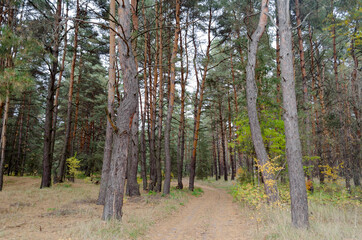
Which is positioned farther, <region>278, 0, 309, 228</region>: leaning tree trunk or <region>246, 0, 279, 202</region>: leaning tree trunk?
<region>246, 0, 279, 202</region>: leaning tree trunk

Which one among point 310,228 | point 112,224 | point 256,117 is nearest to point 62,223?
point 112,224

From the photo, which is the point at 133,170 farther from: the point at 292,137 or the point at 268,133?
the point at 292,137

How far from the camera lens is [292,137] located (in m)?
5.09

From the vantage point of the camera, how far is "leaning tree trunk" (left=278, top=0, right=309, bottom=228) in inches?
187

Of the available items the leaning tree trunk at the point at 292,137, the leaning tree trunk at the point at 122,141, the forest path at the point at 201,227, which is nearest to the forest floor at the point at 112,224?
the forest path at the point at 201,227

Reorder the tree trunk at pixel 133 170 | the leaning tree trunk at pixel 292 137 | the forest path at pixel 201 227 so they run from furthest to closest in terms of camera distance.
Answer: the tree trunk at pixel 133 170
the forest path at pixel 201 227
the leaning tree trunk at pixel 292 137

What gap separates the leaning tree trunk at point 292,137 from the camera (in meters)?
4.76

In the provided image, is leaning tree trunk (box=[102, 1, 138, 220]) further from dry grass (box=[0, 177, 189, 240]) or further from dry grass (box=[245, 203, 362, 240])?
dry grass (box=[245, 203, 362, 240])

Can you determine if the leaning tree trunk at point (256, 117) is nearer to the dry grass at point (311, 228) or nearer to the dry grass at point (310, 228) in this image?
the dry grass at point (310, 228)

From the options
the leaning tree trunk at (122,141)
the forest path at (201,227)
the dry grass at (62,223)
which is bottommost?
the forest path at (201,227)

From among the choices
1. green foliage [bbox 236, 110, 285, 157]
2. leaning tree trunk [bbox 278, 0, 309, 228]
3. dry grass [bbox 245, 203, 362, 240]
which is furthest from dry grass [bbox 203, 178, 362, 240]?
green foliage [bbox 236, 110, 285, 157]

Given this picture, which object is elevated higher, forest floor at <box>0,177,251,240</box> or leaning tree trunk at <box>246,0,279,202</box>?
leaning tree trunk at <box>246,0,279,202</box>

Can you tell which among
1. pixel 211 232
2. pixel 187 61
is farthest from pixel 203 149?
pixel 211 232

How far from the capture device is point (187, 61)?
14508 mm
